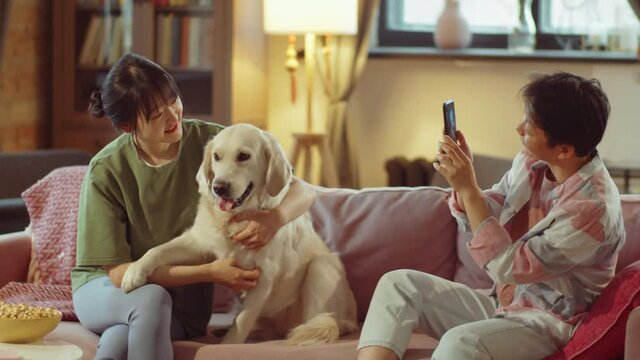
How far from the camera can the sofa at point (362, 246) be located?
7.92 feet

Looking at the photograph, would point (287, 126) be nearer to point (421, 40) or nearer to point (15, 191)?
point (421, 40)

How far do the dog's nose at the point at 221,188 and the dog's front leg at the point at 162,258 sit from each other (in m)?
0.17

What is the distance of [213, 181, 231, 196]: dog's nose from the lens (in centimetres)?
233

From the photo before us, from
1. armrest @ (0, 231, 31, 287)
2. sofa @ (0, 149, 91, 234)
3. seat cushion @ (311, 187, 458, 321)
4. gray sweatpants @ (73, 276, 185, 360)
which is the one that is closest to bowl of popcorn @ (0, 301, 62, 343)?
gray sweatpants @ (73, 276, 185, 360)

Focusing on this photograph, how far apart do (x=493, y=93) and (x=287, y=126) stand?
988 mm

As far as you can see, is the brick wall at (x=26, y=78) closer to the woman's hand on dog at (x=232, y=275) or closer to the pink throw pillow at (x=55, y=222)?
the pink throw pillow at (x=55, y=222)

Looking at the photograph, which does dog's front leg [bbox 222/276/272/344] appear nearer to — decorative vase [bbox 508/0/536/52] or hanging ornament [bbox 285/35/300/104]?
hanging ornament [bbox 285/35/300/104]

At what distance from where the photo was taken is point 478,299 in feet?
7.77

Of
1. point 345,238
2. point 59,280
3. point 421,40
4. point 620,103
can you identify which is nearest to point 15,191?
point 59,280

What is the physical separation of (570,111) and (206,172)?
778 mm

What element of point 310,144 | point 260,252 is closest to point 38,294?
point 260,252

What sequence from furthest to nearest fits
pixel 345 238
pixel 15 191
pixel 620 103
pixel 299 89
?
pixel 299 89, pixel 620 103, pixel 15 191, pixel 345 238

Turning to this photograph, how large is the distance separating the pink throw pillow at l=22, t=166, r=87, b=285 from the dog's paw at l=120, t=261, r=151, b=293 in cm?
45

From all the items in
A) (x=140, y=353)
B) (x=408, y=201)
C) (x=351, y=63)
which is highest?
(x=351, y=63)
